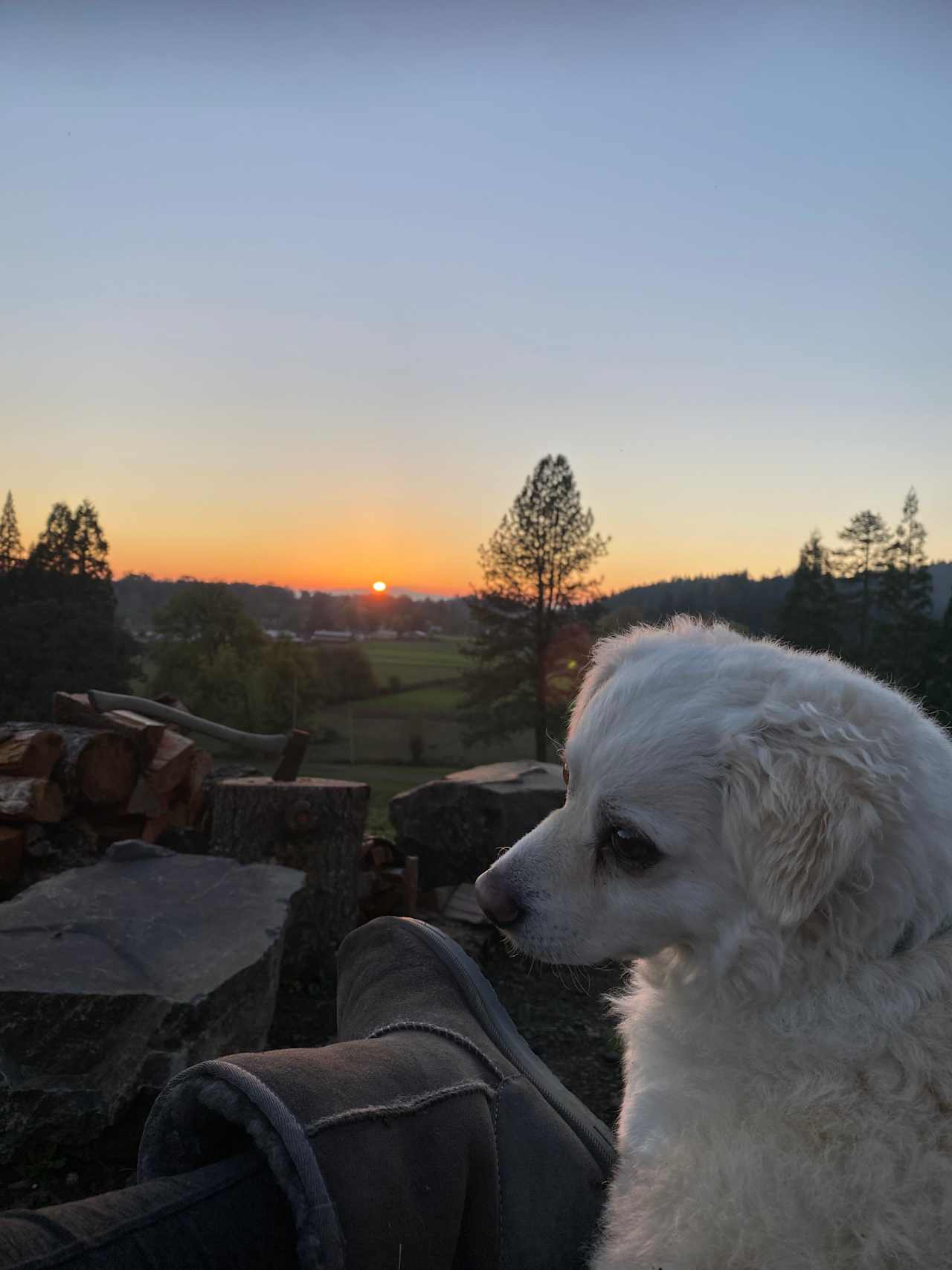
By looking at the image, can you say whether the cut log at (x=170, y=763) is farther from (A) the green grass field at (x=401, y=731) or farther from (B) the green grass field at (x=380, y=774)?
(B) the green grass field at (x=380, y=774)

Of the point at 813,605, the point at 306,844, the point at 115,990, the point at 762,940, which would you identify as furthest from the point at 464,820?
the point at 813,605

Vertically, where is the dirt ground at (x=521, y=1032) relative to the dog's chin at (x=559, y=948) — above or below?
below

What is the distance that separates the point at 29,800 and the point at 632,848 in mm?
4837

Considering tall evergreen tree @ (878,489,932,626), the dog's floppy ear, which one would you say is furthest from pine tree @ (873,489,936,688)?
the dog's floppy ear

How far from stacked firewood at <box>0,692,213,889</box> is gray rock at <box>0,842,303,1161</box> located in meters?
1.16

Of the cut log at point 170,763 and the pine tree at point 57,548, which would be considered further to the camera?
the pine tree at point 57,548

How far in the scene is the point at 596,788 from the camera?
2344mm

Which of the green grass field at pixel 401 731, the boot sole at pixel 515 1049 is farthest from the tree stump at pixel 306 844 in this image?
the green grass field at pixel 401 731

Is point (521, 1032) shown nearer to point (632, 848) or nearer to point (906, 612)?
point (632, 848)

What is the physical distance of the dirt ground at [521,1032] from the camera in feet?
11.2

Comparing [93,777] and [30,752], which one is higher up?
[30,752]

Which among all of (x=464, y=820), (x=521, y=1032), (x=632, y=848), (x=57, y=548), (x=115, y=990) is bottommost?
(x=521, y=1032)

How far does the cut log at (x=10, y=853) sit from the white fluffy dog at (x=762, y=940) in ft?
14.4

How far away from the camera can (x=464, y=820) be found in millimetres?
7535
